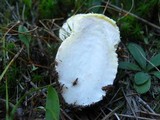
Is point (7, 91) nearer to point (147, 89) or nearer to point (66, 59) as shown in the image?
point (66, 59)

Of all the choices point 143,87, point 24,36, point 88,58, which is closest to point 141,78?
point 143,87

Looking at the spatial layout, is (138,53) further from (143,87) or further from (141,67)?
(143,87)

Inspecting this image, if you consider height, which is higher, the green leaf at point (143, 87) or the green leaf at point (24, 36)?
the green leaf at point (24, 36)

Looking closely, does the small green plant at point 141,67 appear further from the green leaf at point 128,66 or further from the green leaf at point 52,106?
the green leaf at point 52,106

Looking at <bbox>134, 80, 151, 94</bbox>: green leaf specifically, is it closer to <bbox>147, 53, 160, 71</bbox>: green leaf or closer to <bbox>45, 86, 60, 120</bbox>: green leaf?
<bbox>147, 53, 160, 71</bbox>: green leaf

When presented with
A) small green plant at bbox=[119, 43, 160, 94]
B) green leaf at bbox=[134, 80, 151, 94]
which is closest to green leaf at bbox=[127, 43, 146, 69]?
small green plant at bbox=[119, 43, 160, 94]

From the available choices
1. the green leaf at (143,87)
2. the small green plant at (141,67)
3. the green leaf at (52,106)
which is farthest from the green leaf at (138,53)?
the green leaf at (52,106)

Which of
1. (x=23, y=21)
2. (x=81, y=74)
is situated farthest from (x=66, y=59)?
(x=23, y=21)
